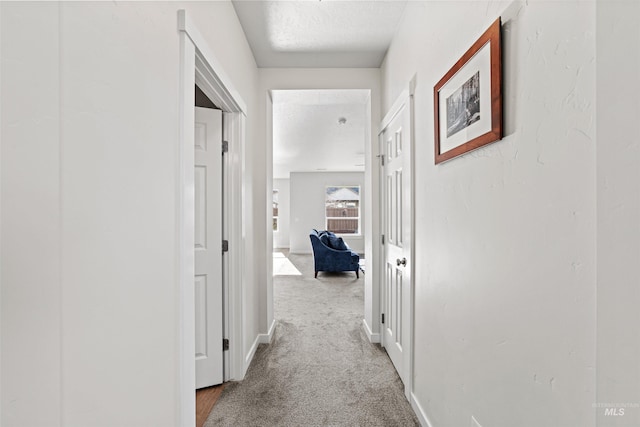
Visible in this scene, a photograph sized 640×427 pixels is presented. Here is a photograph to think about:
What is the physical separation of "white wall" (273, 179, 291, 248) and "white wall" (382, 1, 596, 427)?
10.0 m

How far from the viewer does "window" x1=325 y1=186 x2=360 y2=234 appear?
10398 millimetres

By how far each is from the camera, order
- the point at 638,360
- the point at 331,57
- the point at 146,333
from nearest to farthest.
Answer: the point at 638,360 < the point at 146,333 < the point at 331,57

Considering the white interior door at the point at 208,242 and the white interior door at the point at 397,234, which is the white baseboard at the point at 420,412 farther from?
the white interior door at the point at 208,242

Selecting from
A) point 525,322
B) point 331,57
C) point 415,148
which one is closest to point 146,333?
point 525,322

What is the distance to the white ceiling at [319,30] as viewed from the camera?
2188 millimetres

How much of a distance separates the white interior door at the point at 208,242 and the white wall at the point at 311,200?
8.05 m

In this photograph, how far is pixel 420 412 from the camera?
1.90 meters

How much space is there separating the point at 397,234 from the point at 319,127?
9.74 feet

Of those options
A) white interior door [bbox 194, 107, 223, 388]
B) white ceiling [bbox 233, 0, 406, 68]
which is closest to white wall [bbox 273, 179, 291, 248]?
white ceiling [bbox 233, 0, 406, 68]

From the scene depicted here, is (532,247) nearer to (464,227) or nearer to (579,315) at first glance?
(579,315)

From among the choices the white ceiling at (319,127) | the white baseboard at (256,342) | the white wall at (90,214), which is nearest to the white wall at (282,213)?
the white ceiling at (319,127)

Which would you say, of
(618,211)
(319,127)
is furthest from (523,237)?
(319,127)

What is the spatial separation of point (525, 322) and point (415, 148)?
4.31ft

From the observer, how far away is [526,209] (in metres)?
0.98
